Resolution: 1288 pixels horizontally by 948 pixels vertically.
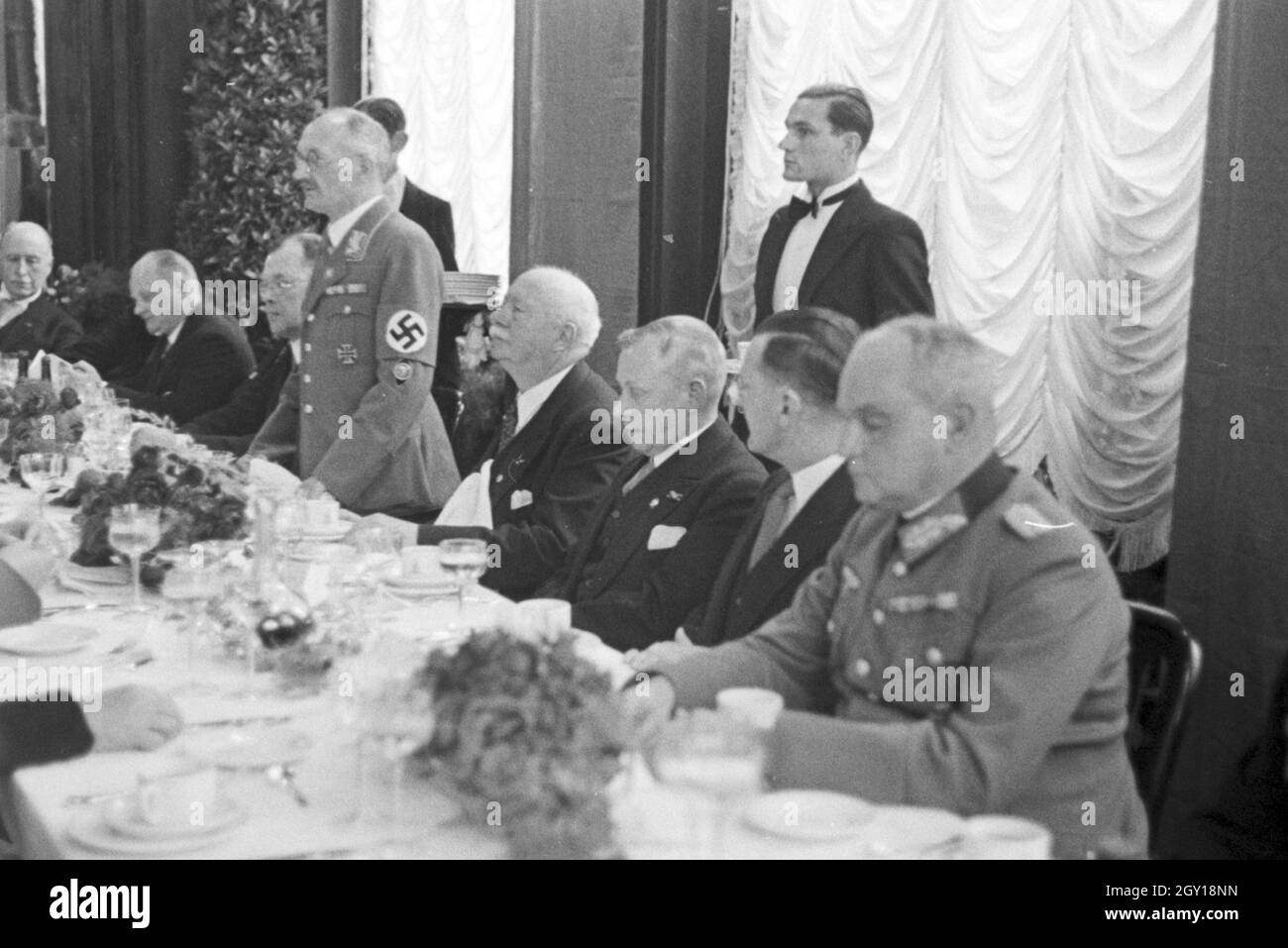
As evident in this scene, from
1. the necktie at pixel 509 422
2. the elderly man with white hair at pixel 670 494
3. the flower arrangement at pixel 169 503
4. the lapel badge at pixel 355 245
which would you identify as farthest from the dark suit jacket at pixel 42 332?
the elderly man with white hair at pixel 670 494

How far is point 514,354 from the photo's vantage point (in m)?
4.05

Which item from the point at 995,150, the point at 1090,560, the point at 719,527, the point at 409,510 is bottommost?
the point at 409,510

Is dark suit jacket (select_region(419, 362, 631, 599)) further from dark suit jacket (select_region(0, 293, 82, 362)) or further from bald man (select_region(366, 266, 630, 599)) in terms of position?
dark suit jacket (select_region(0, 293, 82, 362))

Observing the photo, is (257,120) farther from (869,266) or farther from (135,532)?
(135,532)

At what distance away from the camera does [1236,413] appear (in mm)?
3873

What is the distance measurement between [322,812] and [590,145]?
494cm

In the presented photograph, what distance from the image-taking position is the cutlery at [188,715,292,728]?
7.67ft

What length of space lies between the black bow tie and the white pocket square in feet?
6.46

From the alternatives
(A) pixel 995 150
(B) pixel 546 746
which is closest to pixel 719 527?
(B) pixel 546 746

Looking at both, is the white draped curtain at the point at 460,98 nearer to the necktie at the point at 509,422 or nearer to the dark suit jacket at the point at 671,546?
the necktie at the point at 509,422

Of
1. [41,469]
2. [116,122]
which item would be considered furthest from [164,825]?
[116,122]

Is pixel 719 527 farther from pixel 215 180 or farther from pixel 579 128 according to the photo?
pixel 215 180

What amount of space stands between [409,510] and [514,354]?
3.63ft

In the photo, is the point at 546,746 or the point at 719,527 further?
the point at 719,527
